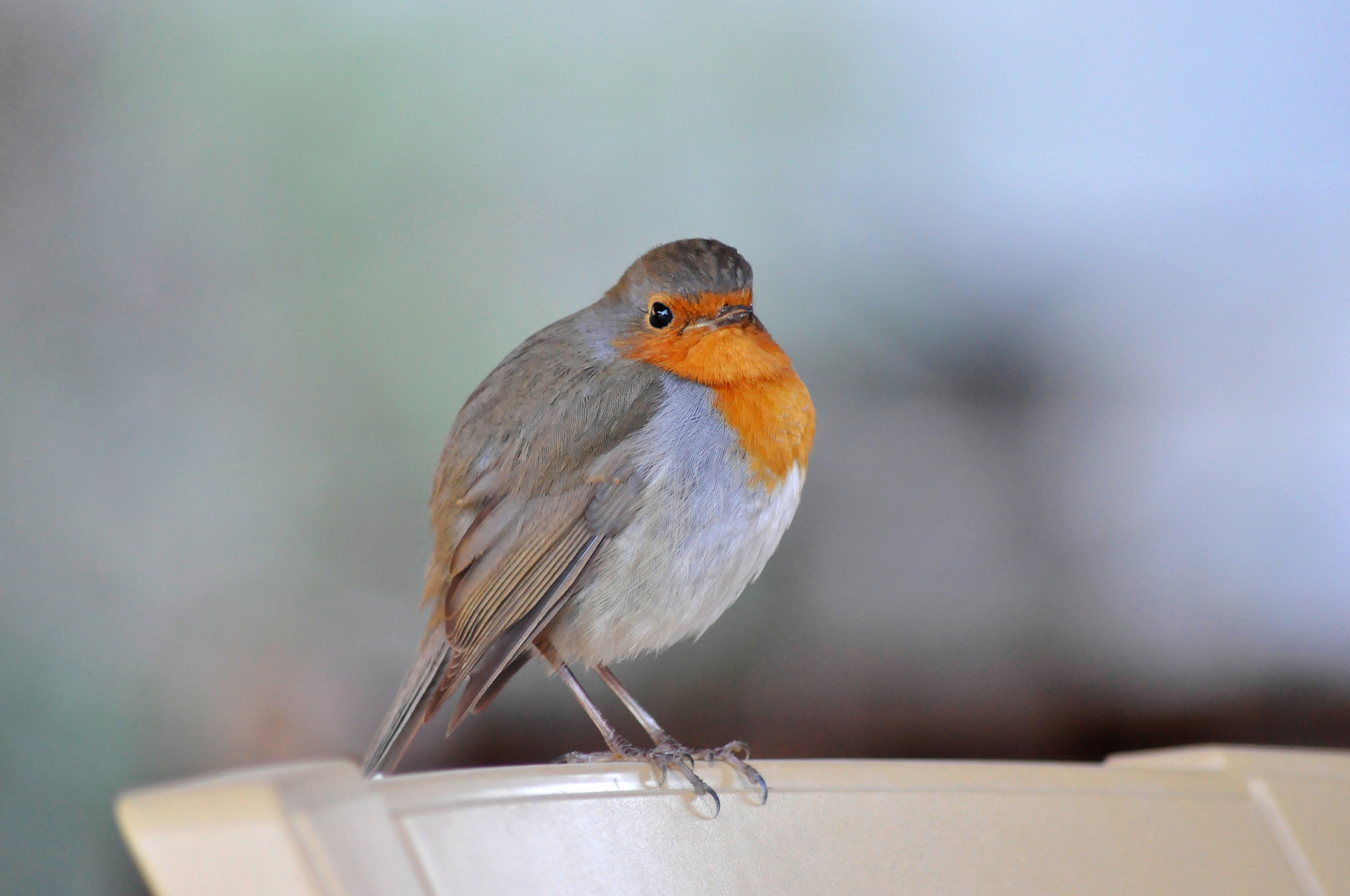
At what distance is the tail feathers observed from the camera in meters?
1.71

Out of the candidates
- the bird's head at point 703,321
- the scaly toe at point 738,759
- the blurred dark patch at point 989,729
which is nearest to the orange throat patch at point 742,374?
the bird's head at point 703,321

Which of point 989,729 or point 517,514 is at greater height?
point 517,514

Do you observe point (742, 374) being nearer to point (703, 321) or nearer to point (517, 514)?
point (703, 321)

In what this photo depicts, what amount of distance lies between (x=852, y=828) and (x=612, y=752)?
0.66 m

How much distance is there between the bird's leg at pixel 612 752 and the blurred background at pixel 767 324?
168cm

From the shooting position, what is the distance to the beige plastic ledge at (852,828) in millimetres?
871

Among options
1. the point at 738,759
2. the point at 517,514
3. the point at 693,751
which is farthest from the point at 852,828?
the point at 517,514

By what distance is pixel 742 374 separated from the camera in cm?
177

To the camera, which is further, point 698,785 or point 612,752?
point 612,752

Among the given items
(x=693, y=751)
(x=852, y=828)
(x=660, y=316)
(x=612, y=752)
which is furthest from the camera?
(x=660, y=316)

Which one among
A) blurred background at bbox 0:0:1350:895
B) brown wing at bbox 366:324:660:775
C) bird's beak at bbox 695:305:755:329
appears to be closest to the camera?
brown wing at bbox 366:324:660:775

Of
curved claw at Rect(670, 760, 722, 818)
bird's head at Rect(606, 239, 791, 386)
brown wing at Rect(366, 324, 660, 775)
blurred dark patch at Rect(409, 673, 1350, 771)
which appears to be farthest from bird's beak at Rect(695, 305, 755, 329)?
blurred dark patch at Rect(409, 673, 1350, 771)

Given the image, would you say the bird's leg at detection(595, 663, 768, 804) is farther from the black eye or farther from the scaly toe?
the black eye

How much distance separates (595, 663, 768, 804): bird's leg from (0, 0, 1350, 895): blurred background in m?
1.58
